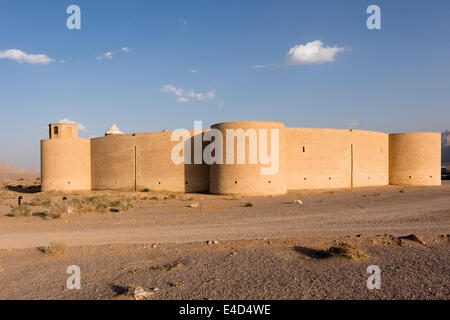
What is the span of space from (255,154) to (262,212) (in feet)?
26.8

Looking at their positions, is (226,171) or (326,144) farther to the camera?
(326,144)

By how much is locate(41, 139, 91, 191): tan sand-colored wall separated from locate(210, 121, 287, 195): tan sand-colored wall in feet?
47.9

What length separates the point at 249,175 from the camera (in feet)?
71.7

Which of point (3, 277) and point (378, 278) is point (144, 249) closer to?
point (3, 277)

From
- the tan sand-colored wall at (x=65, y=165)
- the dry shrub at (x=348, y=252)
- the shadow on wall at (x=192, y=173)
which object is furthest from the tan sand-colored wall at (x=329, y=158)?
the tan sand-colored wall at (x=65, y=165)

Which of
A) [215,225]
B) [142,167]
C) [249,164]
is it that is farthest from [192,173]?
[215,225]

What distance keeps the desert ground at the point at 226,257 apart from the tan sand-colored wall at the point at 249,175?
31.5ft

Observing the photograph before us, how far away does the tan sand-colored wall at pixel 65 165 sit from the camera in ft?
92.1

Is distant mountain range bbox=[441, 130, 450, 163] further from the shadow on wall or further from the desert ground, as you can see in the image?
the desert ground

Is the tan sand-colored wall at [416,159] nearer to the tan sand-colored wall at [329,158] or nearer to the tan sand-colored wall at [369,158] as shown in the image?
the tan sand-colored wall at [369,158]

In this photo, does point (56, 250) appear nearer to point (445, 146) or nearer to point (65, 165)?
point (65, 165)

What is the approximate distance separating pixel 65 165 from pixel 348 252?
93.2 feet

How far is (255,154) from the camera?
21.6 m
